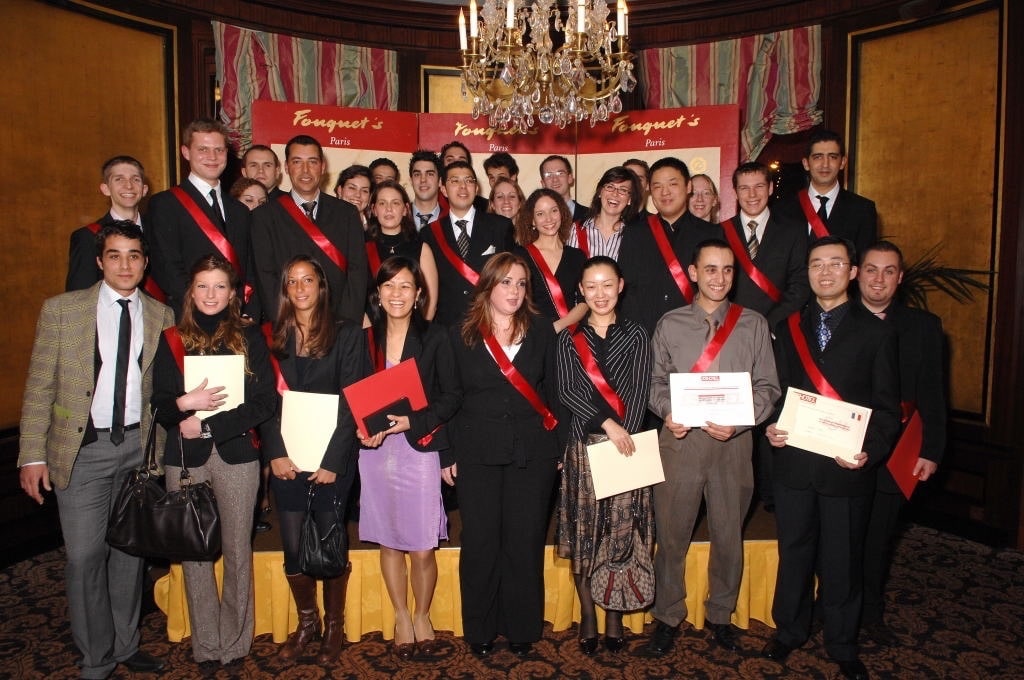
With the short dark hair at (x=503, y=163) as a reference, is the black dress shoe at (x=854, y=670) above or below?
below

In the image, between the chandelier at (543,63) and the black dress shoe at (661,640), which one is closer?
the black dress shoe at (661,640)

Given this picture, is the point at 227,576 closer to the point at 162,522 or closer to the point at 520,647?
the point at 162,522

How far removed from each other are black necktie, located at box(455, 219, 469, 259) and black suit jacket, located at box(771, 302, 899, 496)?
1.80 metres

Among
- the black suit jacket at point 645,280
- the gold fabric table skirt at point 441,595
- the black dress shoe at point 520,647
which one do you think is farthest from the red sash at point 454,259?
the black dress shoe at point 520,647

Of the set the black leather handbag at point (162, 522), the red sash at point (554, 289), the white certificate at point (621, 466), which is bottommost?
the black leather handbag at point (162, 522)

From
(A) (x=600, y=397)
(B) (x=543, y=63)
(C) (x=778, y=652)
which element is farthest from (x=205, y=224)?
(C) (x=778, y=652)

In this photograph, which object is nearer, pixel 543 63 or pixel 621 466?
pixel 621 466

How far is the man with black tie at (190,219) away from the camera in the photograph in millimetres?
3188

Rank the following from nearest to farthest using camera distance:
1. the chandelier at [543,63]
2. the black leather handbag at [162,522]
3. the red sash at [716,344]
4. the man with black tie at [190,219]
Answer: the black leather handbag at [162,522] → the red sash at [716,344] → the man with black tie at [190,219] → the chandelier at [543,63]

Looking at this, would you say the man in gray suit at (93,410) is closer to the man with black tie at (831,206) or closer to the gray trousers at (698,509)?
the gray trousers at (698,509)

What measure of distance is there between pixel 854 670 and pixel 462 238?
2597 mm

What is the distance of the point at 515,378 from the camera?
8.93ft

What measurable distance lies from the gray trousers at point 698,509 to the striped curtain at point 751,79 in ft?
10.6

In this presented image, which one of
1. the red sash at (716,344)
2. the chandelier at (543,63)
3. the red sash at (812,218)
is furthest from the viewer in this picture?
the red sash at (812,218)
